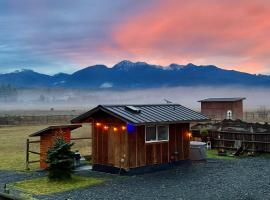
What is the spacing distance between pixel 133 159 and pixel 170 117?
3365 mm

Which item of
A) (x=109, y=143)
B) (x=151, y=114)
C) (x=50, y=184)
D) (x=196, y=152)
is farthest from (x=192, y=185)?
(x=196, y=152)

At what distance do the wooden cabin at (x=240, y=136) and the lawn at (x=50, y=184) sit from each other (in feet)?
42.8

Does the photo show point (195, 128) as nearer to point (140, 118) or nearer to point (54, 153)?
point (140, 118)

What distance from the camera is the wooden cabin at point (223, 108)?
2576 inches

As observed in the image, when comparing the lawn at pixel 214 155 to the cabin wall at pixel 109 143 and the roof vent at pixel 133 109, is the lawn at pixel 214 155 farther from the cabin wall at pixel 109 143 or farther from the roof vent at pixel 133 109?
the cabin wall at pixel 109 143

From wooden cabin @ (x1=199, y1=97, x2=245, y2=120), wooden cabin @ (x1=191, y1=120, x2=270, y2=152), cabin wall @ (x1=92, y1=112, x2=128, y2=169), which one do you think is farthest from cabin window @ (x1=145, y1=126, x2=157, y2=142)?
wooden cabin @ (x1=199, y1=97, x2=245, y2=120)

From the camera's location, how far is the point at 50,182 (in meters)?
19.5

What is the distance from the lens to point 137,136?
21719mm

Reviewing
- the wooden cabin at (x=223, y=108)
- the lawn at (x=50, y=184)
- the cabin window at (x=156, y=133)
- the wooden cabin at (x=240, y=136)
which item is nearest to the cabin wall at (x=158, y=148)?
the cabin window at (x=156, y=133)

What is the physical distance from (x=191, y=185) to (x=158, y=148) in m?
4.70

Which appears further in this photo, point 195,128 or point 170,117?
point 195,128

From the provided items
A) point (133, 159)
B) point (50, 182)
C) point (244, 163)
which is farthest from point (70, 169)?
point (244, 163)

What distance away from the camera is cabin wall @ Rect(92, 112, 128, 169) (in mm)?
21592

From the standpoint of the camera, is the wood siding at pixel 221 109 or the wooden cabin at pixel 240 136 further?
the wood siding at pixel 221 109
